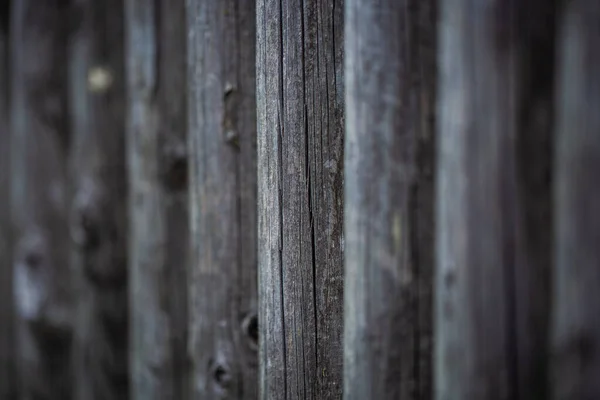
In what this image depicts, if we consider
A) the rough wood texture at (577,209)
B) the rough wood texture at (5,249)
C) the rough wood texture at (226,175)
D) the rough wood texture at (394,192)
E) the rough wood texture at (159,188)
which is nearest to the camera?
the rough wood texture at (577,209)

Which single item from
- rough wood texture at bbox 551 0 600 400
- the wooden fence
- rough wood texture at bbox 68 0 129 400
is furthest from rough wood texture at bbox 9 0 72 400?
rough wood texture at bbox 551 0 600 400

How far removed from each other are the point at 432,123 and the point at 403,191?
0.12m

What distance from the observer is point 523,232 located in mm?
871

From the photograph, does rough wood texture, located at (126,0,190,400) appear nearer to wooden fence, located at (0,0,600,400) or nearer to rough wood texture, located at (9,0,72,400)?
wooden fence, located at (0,0,600,400)

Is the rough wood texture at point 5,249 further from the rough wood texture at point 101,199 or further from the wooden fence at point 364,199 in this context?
the wooden fence at point 364,199

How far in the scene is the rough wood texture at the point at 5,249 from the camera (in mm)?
2084

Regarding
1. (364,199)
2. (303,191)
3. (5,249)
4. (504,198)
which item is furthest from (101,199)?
(504,198)

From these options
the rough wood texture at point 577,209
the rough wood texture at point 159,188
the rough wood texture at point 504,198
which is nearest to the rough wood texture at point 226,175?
the rough wood texture at point 159,188

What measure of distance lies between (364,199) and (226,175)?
1.60 ft

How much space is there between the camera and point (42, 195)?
1.93 m

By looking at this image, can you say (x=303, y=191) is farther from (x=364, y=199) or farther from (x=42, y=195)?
(x=42, y=195)

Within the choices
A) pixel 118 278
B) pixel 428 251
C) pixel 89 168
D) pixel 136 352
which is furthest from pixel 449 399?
pixel 89 168

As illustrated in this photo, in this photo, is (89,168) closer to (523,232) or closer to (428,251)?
(428,251)

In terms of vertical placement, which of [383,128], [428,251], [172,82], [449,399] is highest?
[172,82]
